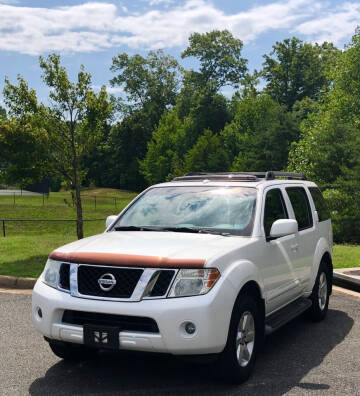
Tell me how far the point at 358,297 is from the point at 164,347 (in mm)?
5405

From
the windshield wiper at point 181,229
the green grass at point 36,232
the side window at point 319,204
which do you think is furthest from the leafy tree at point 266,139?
the windshield wiper at point 181,229

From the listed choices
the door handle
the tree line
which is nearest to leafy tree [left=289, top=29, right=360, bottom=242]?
the tree line

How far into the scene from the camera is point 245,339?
17.0ft

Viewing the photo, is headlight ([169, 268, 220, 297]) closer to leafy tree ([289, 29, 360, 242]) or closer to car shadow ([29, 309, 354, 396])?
car shadow ([29, 309, 354, 396])

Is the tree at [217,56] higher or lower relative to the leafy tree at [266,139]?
higher

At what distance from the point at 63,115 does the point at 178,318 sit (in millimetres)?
10904

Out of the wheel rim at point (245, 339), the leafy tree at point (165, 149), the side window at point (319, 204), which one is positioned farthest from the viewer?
the leafy tree at point (165, 149)

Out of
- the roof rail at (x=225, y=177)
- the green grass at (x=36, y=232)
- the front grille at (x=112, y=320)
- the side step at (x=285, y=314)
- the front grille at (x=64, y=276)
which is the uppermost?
the roof rail at (x=225, y=177)

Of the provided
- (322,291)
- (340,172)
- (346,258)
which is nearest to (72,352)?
(322,291)

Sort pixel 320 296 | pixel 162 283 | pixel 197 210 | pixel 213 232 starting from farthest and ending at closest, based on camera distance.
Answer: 1. pixel 320 296
2. pixel 197 210
3. pixel 213 232
4. pixel 162 283

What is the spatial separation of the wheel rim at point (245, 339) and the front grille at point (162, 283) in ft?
2.70

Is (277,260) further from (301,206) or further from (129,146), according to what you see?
(129,146)

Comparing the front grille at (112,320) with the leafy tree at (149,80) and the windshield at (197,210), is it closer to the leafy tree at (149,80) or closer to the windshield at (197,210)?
the windshield at (197,210)

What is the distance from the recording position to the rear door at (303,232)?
267 inches
